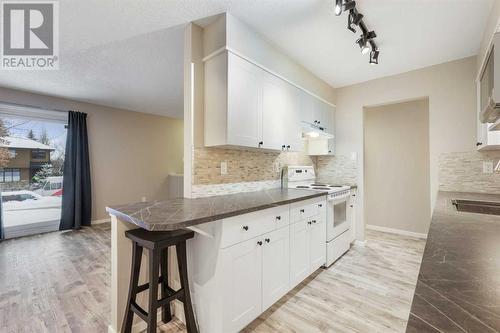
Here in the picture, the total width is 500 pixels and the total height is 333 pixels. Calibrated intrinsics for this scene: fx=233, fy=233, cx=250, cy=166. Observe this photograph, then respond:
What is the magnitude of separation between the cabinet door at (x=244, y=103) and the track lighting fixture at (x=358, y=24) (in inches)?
33.7

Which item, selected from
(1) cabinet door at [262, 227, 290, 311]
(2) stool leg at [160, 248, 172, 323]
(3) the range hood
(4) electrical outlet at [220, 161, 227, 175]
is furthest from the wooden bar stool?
(3) the range hood

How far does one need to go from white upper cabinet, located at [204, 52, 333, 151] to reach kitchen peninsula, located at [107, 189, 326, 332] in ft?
2.25

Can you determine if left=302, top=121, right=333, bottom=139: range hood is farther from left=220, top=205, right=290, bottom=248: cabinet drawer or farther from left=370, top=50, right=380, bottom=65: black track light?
left=220, top=205, right=290, bottom=248: cabinet drawer

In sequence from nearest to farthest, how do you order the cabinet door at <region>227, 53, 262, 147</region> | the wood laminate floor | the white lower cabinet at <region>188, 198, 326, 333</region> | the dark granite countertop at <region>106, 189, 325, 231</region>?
the dark granite countertop at <region>106, 189, 325, 231</region>, the white lower cabinet at <region>188, 198, 326, 333</region>, the wood laminate floor, the cabinet door at <region>227, 53, 262, 147</region>

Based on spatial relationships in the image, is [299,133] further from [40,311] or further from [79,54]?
[40,311]

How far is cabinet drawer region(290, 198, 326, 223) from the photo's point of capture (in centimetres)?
216

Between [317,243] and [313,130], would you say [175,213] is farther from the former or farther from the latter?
[313,130]

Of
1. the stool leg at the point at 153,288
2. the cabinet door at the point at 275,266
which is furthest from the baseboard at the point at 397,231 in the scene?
the stool leg at the point at 153,288

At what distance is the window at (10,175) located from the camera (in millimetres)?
3809

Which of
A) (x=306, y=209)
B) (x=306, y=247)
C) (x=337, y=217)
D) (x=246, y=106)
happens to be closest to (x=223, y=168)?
(x=246, y=106)

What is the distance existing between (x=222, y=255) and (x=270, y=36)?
215 centimetres

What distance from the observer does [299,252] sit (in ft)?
7.34

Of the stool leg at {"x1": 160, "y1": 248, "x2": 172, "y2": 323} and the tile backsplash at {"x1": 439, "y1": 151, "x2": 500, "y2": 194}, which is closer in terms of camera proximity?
the stool leg at {"x1": 160, "y1": 248, "x2": 172, "y2": 323}

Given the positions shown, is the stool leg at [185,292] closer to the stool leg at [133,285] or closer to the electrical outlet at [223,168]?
the stool leg at [133,285]
